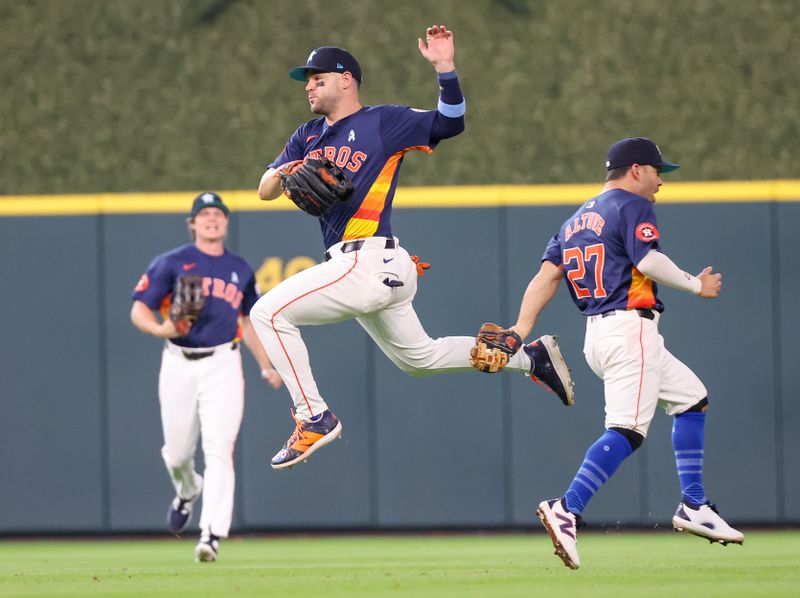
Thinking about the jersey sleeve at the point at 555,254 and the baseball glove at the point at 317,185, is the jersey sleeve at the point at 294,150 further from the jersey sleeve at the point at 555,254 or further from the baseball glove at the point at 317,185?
the jersey sleeve at the point at 555,254

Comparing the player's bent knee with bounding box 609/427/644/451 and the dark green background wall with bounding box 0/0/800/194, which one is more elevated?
the dark green background wall with bounding box 0/0/800/194

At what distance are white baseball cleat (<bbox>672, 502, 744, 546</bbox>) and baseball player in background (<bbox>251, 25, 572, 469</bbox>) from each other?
1.31 metres

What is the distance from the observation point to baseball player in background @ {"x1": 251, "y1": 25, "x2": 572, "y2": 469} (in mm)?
5559

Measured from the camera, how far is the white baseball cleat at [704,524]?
583cm

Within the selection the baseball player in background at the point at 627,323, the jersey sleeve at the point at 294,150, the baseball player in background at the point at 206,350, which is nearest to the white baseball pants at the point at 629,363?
the baseball player in background at the point at 627,323

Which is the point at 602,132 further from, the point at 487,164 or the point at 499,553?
the point at 499,553

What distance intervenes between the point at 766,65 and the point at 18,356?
6536mm

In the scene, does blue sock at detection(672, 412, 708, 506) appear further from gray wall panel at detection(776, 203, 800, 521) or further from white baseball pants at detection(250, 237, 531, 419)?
gray wall panel at detection(776, 203, 800, 521)

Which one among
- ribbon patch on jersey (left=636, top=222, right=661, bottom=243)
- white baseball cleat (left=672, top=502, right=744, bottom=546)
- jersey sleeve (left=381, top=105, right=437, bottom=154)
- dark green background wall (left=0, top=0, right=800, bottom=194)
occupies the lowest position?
white baseball cleat (left=672, top=502, right=744, bottom=546)

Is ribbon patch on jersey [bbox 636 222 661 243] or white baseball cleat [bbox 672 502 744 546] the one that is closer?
ribbon patch on jersey [bbox 636 222 661 243]

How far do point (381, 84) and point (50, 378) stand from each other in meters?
3.96

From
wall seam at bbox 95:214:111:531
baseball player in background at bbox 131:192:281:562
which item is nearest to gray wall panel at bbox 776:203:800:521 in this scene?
baseball player in background at bbox 131:192:281:562

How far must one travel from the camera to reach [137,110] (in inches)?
454

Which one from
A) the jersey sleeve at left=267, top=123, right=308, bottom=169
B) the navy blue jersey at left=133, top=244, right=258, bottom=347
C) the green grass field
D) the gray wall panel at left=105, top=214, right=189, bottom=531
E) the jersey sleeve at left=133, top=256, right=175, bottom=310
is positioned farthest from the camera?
the gray wall panel at left=105, top=214, right=189, bottom=531
